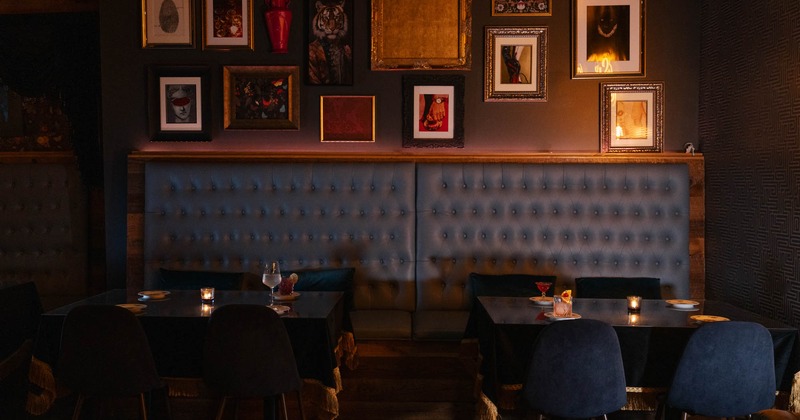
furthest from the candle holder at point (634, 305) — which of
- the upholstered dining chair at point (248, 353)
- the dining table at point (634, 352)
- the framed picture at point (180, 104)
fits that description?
the framed picture at point (180, 104)

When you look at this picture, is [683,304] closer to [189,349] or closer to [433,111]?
[433,111]

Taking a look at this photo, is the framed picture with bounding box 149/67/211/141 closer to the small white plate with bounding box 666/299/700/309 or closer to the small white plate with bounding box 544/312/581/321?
the small white plate with bounding box 544/312/581/321

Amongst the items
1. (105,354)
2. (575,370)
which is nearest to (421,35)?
(575,370)

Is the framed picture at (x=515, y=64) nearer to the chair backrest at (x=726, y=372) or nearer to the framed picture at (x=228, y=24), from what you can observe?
the framed picture at (x=228, y=24)

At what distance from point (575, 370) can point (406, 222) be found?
2.04 metres

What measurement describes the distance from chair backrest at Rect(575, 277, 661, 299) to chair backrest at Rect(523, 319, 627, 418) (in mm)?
1507

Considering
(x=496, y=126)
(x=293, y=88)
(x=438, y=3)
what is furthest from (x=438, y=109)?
(x=293, y=88)

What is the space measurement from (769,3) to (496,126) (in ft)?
5.57

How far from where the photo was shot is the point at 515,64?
434cm

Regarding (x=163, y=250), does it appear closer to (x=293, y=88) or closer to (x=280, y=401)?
(x=293, y=88)

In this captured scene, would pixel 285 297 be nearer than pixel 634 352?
No

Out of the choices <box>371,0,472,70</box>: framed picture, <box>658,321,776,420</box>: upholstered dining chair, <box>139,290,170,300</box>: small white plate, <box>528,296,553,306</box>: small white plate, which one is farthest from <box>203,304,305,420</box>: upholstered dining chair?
<box>371,0,472,70</box>: framed picture

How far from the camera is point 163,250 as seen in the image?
14.0 feet

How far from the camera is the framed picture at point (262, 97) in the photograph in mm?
4355
